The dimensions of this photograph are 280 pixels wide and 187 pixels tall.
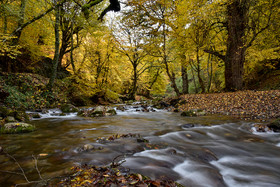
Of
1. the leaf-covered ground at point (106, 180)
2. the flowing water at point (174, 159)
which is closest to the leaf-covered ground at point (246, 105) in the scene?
the flowing water at point (174, 159)

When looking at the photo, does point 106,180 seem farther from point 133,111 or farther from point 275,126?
point 133,111

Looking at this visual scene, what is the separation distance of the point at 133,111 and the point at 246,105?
19.9 feet

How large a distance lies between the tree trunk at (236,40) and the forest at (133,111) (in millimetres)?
60

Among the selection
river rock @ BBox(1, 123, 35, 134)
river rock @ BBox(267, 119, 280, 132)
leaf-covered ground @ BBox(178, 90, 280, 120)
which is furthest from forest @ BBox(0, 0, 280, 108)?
river rock @ BBox(267, 119, 280, 132)

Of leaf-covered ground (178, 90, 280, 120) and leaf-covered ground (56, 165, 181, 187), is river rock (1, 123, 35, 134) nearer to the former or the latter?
leaf-covered ground (56, 165, 181, 187)

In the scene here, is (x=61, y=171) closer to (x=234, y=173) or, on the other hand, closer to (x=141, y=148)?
(x=141, y=148)

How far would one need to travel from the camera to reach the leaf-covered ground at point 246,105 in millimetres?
6438

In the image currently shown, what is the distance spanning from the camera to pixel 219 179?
2.08m

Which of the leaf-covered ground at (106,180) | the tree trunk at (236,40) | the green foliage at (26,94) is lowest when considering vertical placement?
the leaf-covered ground at (106,180)

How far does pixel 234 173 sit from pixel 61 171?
8.15 feet

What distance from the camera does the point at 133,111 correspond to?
998 centimetres

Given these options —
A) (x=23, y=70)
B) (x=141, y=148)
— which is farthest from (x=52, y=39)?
(x=141, y=148)

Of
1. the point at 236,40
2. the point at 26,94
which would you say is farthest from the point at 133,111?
the point at 236,40

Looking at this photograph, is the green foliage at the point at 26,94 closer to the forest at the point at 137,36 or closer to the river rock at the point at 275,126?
the forest at the point at 137,36
